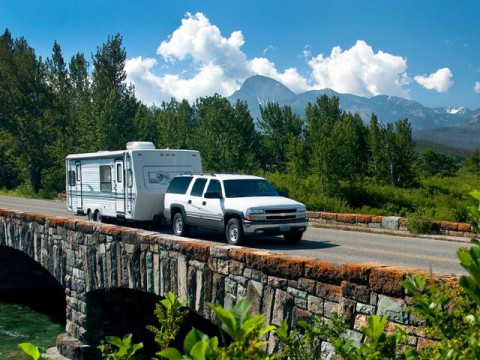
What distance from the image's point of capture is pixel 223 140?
37.2 metres

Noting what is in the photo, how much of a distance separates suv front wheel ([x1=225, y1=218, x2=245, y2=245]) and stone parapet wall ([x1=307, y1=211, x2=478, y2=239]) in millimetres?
5964

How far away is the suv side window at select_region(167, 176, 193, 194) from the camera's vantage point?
1487cm

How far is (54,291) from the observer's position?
24172 mm

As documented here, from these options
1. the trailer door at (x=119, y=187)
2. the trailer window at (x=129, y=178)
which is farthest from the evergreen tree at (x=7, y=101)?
the trailer window at (x=129, y=178)

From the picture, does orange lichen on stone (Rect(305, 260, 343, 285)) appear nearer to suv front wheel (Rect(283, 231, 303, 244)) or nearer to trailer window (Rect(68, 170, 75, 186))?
suv front wheel (Rect(283, 231, 303, 244))

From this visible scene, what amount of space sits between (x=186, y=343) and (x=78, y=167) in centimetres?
1908

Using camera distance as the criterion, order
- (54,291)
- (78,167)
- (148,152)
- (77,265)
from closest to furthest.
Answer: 1. (77,265)
2. (148,152)
3. (78,167)
4. (54,291)

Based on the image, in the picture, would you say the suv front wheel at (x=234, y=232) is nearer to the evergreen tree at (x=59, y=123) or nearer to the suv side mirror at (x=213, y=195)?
the suv side mirror at (x=213, y=195)

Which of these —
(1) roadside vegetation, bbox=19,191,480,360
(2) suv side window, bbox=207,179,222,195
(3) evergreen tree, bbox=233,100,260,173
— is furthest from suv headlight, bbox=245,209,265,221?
(3) evergreen tree, bbox=233,100,260,173

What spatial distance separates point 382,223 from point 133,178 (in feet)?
26.4

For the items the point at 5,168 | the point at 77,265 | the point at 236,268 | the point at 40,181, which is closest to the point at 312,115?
the point at 40,181

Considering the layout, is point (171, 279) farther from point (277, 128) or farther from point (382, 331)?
point (277, 128)

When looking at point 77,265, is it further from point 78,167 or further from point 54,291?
point 54,291

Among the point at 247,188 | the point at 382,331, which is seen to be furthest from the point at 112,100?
the point at 382,331
